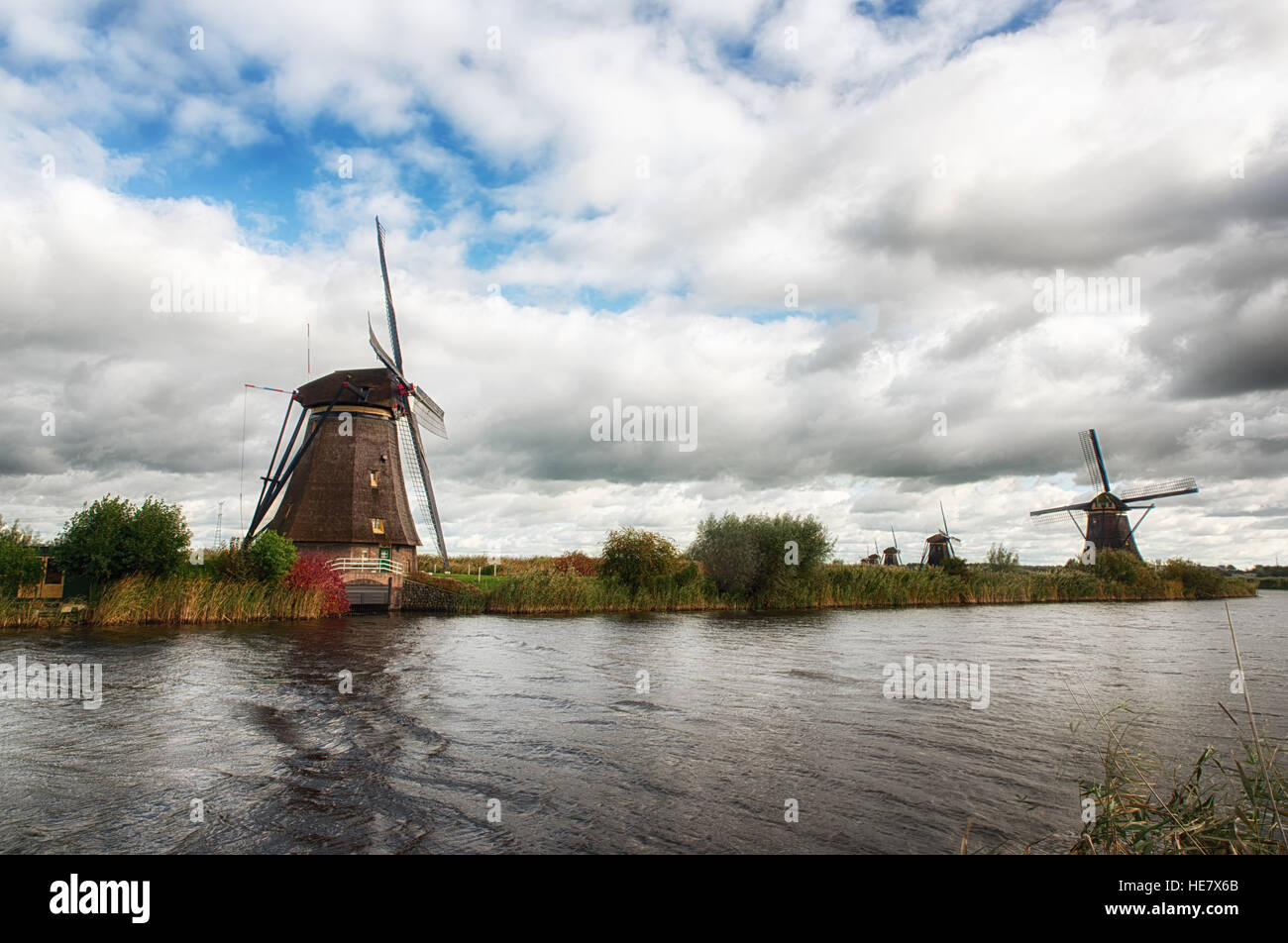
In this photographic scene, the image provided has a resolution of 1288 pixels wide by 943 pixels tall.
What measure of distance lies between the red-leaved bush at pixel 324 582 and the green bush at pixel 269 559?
0.47m

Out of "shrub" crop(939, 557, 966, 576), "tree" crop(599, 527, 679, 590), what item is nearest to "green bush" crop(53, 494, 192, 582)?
"tree" crop(599, 527, 679, 590)

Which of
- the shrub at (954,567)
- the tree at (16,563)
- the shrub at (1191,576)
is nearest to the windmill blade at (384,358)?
the tree at (16,563)

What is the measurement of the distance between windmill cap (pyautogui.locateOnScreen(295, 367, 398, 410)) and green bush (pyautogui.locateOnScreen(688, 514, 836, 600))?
62.2 feet

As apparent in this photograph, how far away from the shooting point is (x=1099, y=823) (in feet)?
17.4

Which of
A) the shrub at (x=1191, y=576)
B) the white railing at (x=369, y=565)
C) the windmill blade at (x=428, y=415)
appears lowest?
the shrub at (x=1191, y=576)

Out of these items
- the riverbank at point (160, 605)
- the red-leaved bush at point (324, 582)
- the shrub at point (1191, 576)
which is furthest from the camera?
the shrub at point (1191, 576)

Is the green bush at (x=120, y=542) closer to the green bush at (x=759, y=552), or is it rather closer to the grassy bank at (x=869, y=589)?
the grassy bank at (x=869, y=589)

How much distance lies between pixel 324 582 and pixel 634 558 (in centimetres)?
1503

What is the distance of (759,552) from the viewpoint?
39.8 metres

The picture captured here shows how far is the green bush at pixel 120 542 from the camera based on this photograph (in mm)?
24266

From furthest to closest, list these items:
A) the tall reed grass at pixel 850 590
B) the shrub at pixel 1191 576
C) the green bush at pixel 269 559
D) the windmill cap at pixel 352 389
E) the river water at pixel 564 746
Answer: the shrub at pixel 1191 576 < the windmill cap at pixel 352 389 < the tall reed grass at pixel 850 590 < the green bush at pixel 269 559 < the river water at pixel 564 746

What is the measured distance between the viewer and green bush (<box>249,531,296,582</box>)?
28.7m
